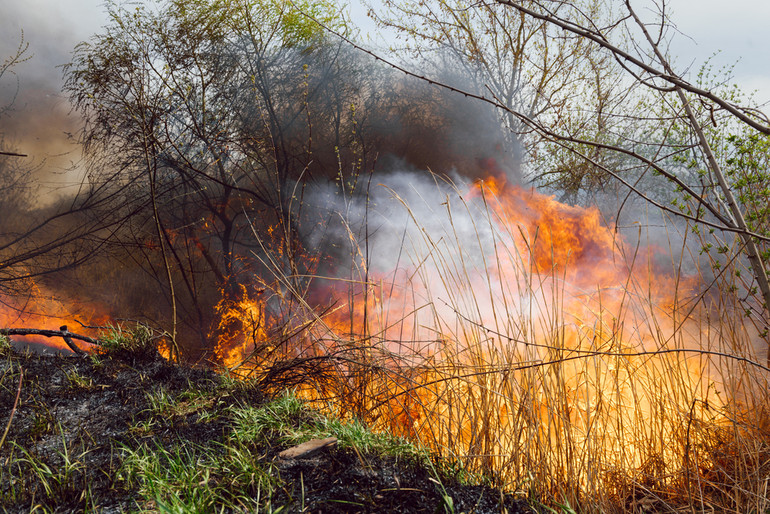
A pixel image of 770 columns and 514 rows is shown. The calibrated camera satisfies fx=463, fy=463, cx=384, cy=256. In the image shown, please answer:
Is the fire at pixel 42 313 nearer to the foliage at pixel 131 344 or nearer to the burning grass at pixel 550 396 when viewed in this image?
the foliage at pixel 131 344

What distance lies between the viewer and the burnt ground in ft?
4.32

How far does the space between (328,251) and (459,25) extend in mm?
3813

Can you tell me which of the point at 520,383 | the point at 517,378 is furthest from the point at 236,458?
the point at 517,378

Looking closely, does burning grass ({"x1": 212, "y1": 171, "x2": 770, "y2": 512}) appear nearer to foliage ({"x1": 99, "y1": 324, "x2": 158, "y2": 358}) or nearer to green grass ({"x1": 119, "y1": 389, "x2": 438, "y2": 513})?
green grass ({"x1": 119, "y1": 389, "x2": 438, "y2": 513})

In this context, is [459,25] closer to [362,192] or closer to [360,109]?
[360,109]

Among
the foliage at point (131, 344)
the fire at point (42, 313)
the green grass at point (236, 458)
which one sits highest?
the foliage at point (131, 344)

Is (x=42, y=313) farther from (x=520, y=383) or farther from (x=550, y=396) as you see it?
(x=550, y=396)

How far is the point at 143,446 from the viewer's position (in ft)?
5.33

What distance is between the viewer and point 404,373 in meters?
1.93

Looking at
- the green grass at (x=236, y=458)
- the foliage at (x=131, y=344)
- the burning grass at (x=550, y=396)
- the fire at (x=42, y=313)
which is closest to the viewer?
the green grass at (x=236, y=458)

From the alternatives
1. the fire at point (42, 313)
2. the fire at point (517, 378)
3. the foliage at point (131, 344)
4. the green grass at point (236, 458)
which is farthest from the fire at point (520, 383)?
the fire at point (42, 313)

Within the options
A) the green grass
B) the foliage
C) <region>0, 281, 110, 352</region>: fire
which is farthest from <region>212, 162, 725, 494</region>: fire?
<region>0, 281, 110, 352</region>: fire

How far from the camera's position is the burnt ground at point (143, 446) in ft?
4.32

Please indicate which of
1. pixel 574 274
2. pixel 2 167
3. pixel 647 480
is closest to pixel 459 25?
pixel 574 274
